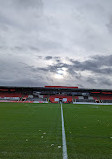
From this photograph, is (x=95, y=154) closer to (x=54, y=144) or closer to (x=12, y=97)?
(x=54, y=144)

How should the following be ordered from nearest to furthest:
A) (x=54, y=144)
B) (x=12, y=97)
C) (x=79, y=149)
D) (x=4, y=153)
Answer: (x=4, y=153)
(x=79, y=149)
(x=54, y=144)
(x=12, y=97)

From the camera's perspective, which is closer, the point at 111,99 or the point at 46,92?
the point at 111,99

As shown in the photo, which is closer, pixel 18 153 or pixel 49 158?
pixel 49 158

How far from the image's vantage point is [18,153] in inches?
138

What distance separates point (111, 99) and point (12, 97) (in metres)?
47.0

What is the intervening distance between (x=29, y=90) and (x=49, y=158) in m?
66.9

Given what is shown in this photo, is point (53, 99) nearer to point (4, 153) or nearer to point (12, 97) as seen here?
point (12, 97)

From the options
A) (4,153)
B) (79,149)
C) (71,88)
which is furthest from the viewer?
(71,88)

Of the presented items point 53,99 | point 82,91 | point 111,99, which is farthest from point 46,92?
point 111,99

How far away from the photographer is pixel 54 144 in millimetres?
4242

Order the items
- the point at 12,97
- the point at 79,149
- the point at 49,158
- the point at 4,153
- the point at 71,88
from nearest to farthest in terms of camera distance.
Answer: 1. the point at 49,158
2. the point at 4,153
3. the point at 79,149
4. the point at 12,97
5. the point at 71,88

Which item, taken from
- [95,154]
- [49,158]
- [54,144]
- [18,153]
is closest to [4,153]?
[18,153]

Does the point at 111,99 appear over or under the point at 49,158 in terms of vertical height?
under

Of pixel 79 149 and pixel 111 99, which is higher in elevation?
pixel 79 149
